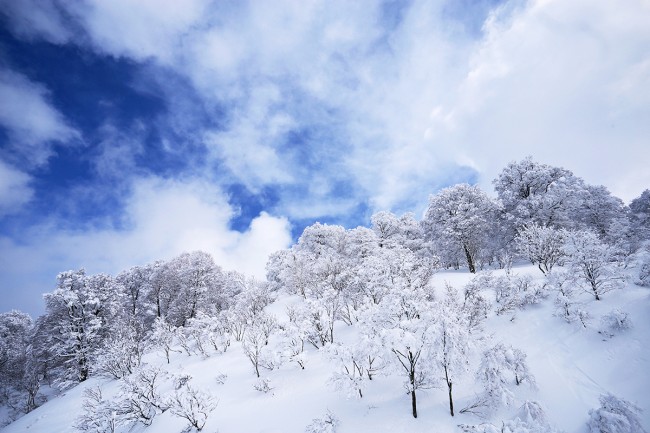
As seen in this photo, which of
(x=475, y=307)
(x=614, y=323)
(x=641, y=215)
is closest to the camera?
(x=614, y=323)

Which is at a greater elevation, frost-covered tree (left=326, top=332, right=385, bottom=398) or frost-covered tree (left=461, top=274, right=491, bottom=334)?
frost-covered tree (left=461, top=274, right=491, bottom=334)

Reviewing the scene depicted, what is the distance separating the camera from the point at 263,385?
1341cm

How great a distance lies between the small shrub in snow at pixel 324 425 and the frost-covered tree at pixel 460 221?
21.6 meters

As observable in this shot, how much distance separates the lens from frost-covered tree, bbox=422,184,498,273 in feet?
89.5

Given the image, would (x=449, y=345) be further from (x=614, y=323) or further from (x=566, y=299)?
(x=566, y=299)

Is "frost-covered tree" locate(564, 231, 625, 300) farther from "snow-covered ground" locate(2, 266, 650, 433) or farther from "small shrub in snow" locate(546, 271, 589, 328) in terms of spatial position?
"small shrub in snow" locate(546, 271, 589, 328)


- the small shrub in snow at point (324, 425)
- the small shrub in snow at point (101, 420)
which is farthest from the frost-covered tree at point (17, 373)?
the small shrub in snow at point (324, 425)

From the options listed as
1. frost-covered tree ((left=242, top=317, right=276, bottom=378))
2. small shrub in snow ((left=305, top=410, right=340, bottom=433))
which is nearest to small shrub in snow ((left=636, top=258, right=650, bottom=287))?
small shrub in snow ((left=305, top=410, right=340, bottom=433))

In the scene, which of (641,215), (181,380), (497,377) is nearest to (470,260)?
(497,377)

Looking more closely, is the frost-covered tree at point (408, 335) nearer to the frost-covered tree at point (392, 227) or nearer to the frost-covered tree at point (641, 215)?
the frost-covered tree at point (392, 227)

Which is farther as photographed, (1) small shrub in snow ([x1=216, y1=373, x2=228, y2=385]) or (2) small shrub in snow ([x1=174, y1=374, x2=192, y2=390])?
(1) small shrub in snow ([x1=216, y1=373, x2=228, y2=385])

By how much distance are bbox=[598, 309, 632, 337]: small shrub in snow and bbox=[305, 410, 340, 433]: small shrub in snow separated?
1153 cm

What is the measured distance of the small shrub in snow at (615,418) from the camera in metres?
7.20

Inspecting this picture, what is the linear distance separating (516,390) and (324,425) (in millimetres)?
7263
